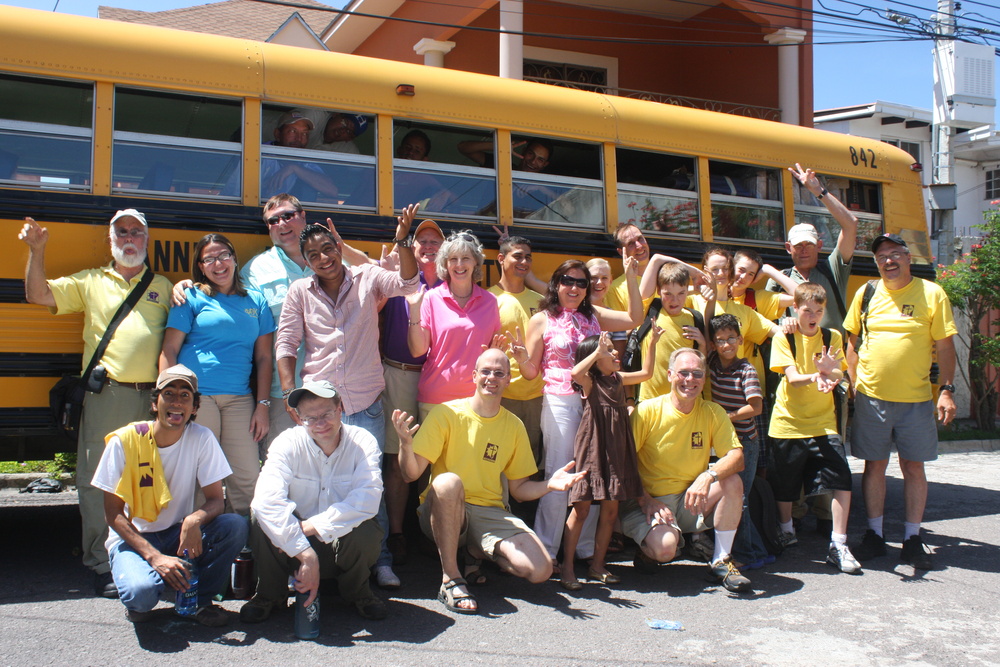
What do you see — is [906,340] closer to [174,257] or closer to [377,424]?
[377,424]

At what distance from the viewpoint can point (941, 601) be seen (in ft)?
14.6

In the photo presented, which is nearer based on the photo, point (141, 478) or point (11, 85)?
point (141, 478)

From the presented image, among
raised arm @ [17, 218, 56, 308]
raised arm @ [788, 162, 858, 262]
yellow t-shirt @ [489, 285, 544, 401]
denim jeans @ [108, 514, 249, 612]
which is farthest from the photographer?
raised arm @ [788, 162, 858, 262]

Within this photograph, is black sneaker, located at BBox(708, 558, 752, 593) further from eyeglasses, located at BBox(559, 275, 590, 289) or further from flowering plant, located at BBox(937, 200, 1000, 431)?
flowering plant, located at BBox(937, 200, 1000, 431)

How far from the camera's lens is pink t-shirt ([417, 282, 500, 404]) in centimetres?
468

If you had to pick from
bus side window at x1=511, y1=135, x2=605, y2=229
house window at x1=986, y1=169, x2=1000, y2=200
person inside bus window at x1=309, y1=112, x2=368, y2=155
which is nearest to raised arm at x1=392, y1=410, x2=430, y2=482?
person inside bus window at x1=309, y1=112, x2=368, y2=155

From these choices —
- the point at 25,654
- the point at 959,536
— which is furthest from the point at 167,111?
the point at 959,536

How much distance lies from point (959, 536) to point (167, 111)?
570 cm

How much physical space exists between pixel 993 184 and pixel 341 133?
2107cm

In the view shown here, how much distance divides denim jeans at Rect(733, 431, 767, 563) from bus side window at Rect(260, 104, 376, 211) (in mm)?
2713

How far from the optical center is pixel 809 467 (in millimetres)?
5258

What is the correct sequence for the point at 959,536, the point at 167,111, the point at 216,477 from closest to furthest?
the point at 216,477 < the point at 167,111 < the point at 959,536

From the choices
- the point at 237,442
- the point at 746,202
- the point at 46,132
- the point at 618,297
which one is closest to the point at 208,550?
the point at 237,442

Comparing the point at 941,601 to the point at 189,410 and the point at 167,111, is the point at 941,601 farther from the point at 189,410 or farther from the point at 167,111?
the point at 167,111
